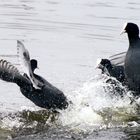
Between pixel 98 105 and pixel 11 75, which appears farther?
pixel 98 105

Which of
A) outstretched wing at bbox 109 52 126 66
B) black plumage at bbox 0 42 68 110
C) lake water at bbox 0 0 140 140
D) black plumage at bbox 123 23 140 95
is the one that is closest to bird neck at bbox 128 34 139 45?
black plumage at bbox 123 23 140 95

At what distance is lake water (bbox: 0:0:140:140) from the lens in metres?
10.1

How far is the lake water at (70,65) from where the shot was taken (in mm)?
10055

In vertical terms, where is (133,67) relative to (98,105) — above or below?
above

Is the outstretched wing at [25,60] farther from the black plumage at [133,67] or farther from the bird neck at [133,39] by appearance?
the bird neck at [133,39]

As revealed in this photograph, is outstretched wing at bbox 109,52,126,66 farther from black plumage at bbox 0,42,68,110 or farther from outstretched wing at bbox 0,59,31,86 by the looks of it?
outstretched wing at bbox 0,59,31,86

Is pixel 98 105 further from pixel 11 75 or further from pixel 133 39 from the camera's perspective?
pixel 11 75

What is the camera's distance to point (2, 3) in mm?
24234

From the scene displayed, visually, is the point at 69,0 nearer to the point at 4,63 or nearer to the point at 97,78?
the point at 97,78

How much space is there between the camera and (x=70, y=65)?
1409 centimetres

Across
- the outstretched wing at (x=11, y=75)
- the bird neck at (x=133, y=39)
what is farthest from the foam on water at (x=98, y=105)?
the outstretched wing at (x=11, y=75)

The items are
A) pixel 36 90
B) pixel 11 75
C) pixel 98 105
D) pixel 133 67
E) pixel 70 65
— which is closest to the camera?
pixel 11 75

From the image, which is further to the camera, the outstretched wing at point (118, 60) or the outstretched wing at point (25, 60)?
the outstretched wing at point (118, 60)

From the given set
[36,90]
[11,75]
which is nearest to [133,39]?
[36,90]
